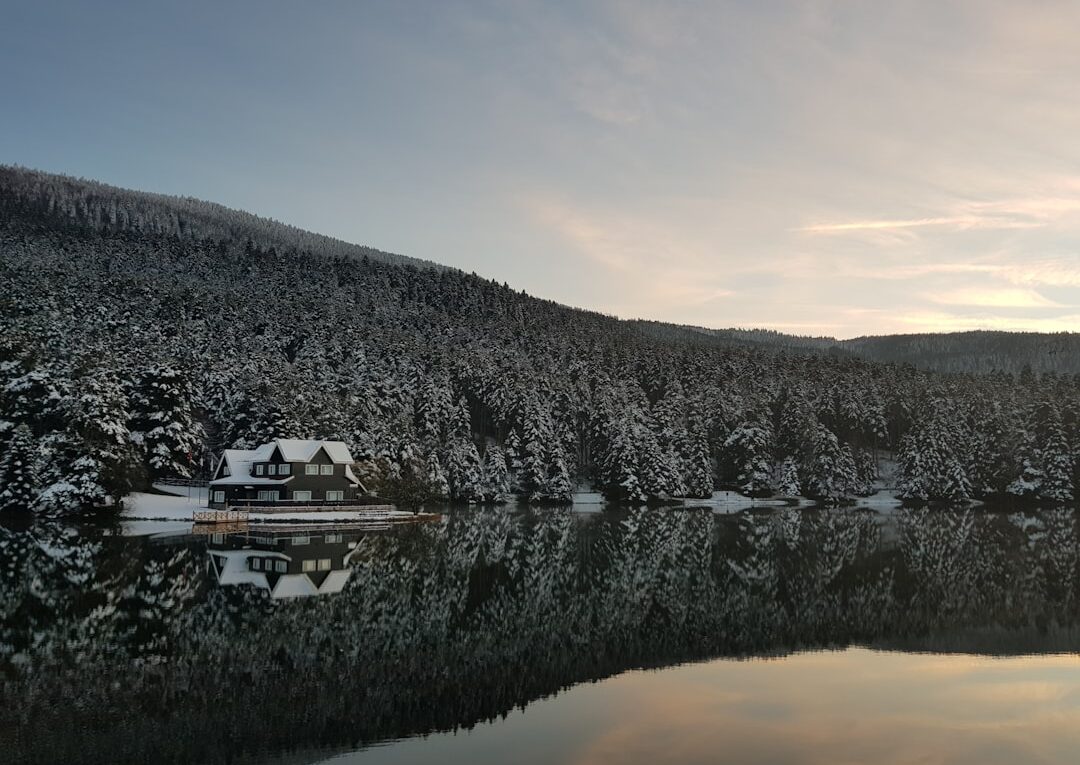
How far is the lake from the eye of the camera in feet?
55.8

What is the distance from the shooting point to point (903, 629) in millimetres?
29688

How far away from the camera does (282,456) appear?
250 ft

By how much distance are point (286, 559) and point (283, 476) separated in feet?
101

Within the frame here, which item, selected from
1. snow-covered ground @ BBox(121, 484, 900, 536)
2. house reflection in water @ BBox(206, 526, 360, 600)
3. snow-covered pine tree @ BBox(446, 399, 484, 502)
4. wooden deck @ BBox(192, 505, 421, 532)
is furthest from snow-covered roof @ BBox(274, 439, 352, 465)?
snow-covered pine tree @ BBox(446, 399, 484, 502)

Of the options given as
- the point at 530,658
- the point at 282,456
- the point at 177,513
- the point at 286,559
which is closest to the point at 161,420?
the point at 177,513

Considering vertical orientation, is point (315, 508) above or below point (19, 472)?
below

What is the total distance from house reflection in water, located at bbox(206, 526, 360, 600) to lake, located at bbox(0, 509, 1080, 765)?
371 mm

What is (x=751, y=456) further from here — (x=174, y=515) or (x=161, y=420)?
(x=161, y=420)

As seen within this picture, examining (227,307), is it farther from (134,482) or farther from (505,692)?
(505,692)

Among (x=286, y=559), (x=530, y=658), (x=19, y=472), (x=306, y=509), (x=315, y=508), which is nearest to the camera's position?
(x=530, y=658)

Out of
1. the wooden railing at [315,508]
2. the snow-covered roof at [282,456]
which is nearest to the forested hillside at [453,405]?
the wooden railing at [315,508]

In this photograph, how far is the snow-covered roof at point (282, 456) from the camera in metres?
76.3

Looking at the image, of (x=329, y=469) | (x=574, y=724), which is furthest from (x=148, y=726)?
(x=329, y=469)

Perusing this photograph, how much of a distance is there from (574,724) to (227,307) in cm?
13113
